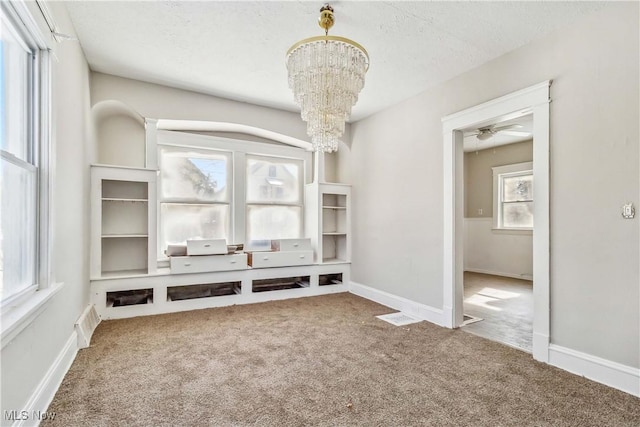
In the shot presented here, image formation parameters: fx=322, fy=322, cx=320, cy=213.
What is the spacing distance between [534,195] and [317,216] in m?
2.67

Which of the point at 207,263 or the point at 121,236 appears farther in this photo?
the point at 207,263

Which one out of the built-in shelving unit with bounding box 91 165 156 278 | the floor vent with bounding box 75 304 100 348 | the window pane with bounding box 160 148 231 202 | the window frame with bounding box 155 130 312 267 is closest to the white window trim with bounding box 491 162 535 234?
the window frame with bounding box 155 130 312 267

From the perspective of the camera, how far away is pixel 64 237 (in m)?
2.24

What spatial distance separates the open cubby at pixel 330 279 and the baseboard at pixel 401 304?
230 millimetres

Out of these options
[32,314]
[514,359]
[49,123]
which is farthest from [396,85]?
[32,314]

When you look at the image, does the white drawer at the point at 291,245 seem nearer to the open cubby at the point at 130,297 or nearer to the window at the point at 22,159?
the open cubby at the point at 130,297

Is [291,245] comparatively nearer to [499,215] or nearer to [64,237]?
[64,237]

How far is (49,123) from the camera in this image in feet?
6.09

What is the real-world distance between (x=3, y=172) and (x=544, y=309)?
342 cm

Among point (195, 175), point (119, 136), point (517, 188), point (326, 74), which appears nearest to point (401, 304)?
point (326, 74)

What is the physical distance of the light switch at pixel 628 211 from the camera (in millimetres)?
2010

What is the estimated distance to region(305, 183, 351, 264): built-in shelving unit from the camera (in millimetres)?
4559

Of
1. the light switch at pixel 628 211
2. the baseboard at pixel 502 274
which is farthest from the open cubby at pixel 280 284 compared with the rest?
the baseboard at pixel 502 274

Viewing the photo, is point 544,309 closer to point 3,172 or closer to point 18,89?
point 3,172
